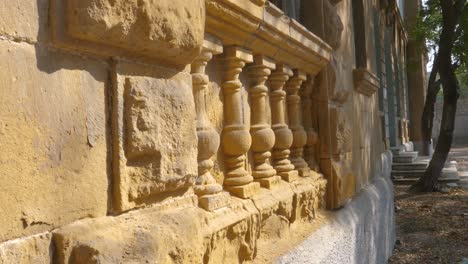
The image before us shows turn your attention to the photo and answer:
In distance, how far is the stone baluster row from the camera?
191cm

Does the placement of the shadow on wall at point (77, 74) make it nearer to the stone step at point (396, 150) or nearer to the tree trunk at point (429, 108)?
the tree trunk at point (429, 108)

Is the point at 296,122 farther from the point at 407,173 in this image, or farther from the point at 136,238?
the point at 407,173

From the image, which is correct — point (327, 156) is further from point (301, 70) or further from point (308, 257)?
point (308, 257)

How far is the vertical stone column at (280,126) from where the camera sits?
2.69 meters

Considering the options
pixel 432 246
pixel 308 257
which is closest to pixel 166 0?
pixel 308 257

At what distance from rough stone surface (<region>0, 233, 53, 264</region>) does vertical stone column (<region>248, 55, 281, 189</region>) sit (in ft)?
4.79

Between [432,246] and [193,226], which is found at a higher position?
[193,226]

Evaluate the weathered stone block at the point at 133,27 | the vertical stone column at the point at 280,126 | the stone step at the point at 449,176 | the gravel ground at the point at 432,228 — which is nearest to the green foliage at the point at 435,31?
the stone step at the point at 449,176

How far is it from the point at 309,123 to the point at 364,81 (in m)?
1.12

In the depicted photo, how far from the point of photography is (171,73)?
4.87 ft

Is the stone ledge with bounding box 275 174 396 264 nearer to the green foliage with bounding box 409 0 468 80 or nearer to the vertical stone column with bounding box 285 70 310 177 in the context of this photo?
the vertical stone column with bounding box 285 70 310 177

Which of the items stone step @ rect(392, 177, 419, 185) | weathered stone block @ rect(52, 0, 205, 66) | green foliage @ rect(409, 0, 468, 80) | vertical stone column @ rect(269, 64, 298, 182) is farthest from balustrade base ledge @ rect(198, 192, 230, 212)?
stone step @ rect(392, 177, 419, 185)

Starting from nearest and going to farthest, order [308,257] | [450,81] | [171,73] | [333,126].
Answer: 1. [171,73]
2. [308,257]
3. [333,126]
4. [450,81]

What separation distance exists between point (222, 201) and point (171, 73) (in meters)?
0.68
